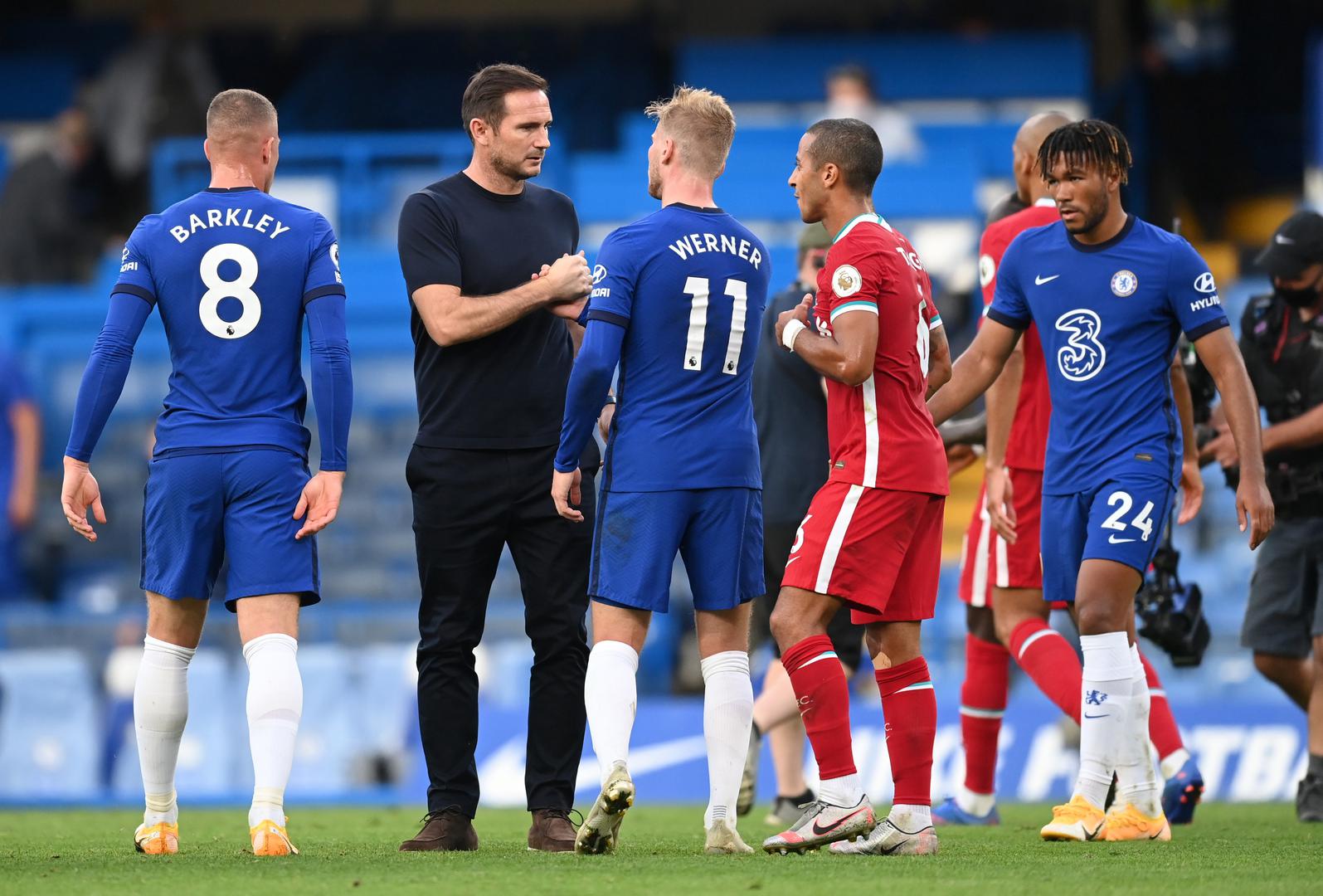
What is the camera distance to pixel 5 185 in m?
16.7

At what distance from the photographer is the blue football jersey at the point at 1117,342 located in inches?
252

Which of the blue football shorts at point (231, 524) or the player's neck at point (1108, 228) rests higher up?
the player's neck at point (1108, 228)

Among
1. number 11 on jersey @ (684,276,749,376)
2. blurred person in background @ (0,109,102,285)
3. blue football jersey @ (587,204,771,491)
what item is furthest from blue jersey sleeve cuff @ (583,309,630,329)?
blurred person in background @ (0,109,102,285)

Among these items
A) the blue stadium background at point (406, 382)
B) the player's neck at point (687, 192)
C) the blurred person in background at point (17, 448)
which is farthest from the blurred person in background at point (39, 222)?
the player's neck at point (687, 192)

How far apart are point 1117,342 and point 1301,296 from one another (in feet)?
6.70

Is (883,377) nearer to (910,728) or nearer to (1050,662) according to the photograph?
(910,728)

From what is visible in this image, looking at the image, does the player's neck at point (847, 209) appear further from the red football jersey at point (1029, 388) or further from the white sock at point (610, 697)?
the white sock at point (610, 697)

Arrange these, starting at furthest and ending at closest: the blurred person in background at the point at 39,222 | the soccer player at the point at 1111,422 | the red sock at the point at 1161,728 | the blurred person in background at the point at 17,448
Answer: the blurred person in background at the point at 39,222 < the blurred person in background at the point at 17,448 < the red sock at the point at 1161,728 < the soccer player at the point at 1111,422

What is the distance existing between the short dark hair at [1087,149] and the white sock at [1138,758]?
1.67 m

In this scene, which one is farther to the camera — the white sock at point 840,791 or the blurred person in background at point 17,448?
the blurred person in background at point 17,448

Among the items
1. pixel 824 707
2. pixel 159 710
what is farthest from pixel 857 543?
pixel 159 710

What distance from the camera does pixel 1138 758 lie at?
648 centimetres

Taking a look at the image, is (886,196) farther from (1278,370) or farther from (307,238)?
(307,238)

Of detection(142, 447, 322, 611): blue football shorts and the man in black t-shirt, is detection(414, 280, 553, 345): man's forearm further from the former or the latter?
detection(142, 447, 322, 611): blue football shorts
